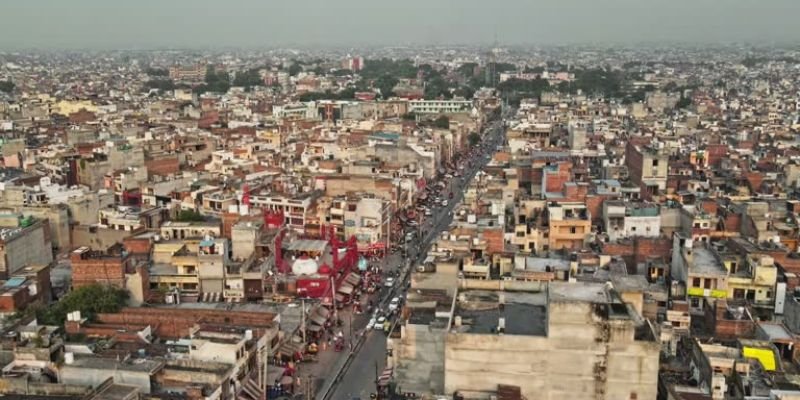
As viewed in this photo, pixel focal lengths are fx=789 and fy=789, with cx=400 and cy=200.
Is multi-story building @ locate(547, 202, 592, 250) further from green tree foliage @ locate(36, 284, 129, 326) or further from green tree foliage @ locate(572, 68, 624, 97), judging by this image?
green tree foliage @ locate(572, 68, 624, 97)

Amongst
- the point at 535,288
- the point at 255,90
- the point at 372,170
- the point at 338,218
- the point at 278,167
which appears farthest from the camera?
the point at 255,90

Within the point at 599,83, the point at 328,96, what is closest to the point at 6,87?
the point at 328,96

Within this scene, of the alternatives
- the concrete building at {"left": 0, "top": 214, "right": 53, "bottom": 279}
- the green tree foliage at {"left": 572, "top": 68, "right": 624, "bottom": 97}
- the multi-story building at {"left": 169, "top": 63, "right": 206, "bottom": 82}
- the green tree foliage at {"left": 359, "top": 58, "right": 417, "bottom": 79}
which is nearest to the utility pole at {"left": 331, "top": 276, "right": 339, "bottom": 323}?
the concrete building at {"left": 0, "top": 214, "right": 53, "bottom": 279}

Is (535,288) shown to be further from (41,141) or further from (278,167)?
(41,141)

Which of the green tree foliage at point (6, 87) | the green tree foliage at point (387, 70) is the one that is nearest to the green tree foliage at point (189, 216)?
the green tree foliage at point (6, 87)

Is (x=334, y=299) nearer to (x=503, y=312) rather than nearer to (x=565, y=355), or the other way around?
(x=503, y=312)

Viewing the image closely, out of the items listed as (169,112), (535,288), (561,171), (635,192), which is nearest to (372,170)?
(561,171)
